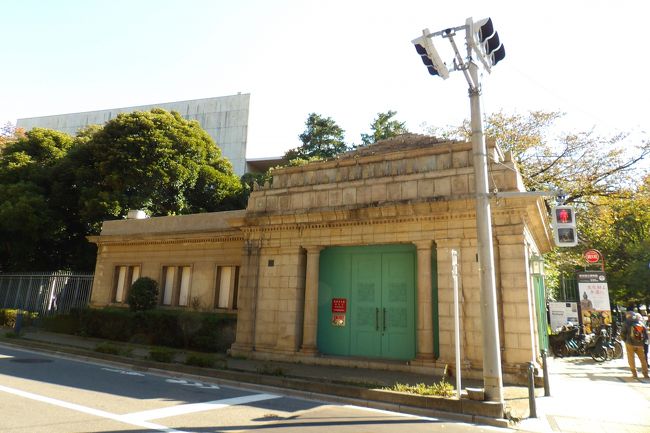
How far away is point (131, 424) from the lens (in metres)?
6.24

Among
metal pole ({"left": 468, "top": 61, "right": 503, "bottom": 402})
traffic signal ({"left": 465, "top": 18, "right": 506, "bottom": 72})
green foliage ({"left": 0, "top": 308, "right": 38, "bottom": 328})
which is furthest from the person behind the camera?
green foliage ({"left": 0, "top": 308, "right": 38, "bottom": 328})

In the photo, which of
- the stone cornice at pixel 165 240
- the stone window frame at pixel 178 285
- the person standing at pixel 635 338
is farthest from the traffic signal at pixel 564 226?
the stone window frame at pixel 178 285

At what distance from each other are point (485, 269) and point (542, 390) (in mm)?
3998

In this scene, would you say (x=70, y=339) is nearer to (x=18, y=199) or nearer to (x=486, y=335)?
(x=18, y=199)

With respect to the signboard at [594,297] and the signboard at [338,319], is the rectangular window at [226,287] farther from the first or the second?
the signboard at [594,297]

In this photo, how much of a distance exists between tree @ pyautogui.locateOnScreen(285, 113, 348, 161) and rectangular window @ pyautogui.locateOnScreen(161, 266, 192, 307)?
22.1 m

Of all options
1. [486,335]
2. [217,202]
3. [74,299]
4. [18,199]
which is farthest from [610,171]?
[18,199]

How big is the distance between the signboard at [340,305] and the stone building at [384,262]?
0.11 ft

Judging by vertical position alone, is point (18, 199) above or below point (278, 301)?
above

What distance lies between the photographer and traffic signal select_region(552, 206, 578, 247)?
814 cm

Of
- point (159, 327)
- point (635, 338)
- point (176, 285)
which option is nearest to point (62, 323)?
point (176, 285)

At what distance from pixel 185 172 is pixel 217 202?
11.3 ft

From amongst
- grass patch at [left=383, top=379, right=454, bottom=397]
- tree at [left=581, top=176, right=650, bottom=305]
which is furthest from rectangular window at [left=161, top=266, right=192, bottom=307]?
tree at [left=581, top=176, right=650, bottom=305]

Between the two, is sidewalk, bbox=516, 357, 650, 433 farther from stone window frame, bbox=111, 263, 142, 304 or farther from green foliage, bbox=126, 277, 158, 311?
stone window frame, bbox=111, 263, 142, 304
